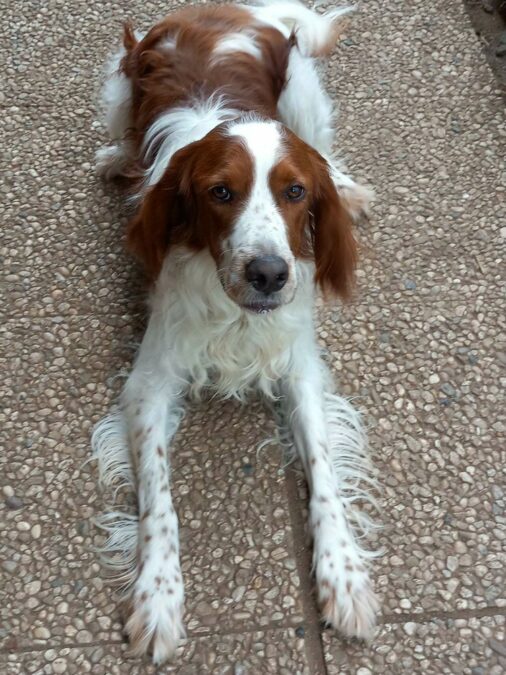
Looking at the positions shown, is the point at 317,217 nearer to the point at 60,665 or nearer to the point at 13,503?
the point at 13,503

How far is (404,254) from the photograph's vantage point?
337cm

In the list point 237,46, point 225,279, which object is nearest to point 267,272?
point 225,279

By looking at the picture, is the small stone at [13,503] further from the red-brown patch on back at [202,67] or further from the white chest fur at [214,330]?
the red-brown patch on back at [202,67]

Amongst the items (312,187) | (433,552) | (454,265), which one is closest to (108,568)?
(433,552)

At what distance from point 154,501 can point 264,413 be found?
22.6 inches

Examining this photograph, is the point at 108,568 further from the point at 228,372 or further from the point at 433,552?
the point at 433,552

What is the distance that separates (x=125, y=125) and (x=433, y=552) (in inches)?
89.8

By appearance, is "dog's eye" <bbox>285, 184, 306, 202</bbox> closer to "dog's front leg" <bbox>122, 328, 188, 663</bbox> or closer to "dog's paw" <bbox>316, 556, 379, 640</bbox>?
"dog's front leg" <bbox>122, 328, 188, 663</bbox>

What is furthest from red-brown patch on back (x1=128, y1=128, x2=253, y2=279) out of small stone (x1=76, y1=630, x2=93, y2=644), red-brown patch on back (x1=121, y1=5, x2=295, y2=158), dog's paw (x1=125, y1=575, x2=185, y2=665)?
small stone (x1=76, y1=630, x2=93, y2=644)

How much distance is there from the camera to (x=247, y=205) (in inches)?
88.0

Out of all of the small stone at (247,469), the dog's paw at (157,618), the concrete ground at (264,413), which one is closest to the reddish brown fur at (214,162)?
the concrete ground at (264,413)

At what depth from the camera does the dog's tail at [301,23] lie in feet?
11.9

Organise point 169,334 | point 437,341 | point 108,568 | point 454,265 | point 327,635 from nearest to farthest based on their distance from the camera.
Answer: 1. point 327,635
2. point 108,568
3. point 169,334
4. point 437,341
5. point 454,265

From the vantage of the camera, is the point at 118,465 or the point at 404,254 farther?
the point at 404,254
